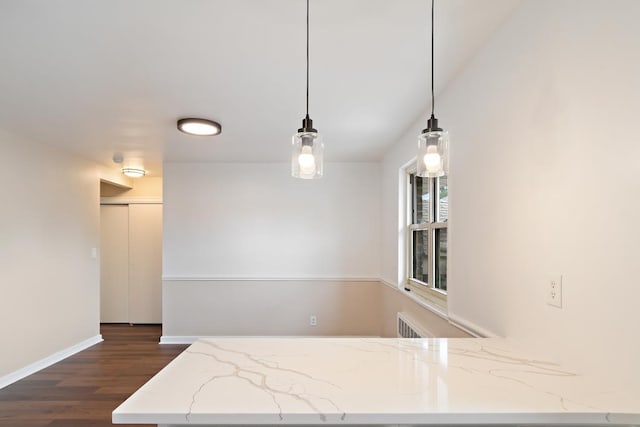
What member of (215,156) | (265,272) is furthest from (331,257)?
(215,156)

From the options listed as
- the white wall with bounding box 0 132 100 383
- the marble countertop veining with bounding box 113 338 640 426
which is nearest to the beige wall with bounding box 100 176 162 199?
the white wall with bounding box 0 132 100 383

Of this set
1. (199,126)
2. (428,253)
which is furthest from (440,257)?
(199,126)

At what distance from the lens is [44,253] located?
125 inches

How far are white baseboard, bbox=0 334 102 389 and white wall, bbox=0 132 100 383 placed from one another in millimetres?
35

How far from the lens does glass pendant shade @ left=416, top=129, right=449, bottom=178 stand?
1233 millimetres

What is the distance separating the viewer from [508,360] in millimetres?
1073

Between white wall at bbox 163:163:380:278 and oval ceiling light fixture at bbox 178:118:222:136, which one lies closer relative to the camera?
oval ceiling light fixture at bbox 178:118:222:136

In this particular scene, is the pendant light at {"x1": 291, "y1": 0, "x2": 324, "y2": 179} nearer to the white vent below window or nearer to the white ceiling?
the white ceiling

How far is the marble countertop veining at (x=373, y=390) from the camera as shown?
2.51 feet

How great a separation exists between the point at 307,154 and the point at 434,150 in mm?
523

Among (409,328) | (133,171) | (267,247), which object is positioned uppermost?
(133,171)

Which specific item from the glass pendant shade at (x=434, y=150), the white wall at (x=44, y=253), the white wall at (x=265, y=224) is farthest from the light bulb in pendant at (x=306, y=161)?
the white wall at (x=44, y=253)

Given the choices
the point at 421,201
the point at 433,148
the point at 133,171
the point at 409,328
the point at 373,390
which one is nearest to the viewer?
the point at 373,390

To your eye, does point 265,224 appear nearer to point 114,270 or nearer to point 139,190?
point 139,190
